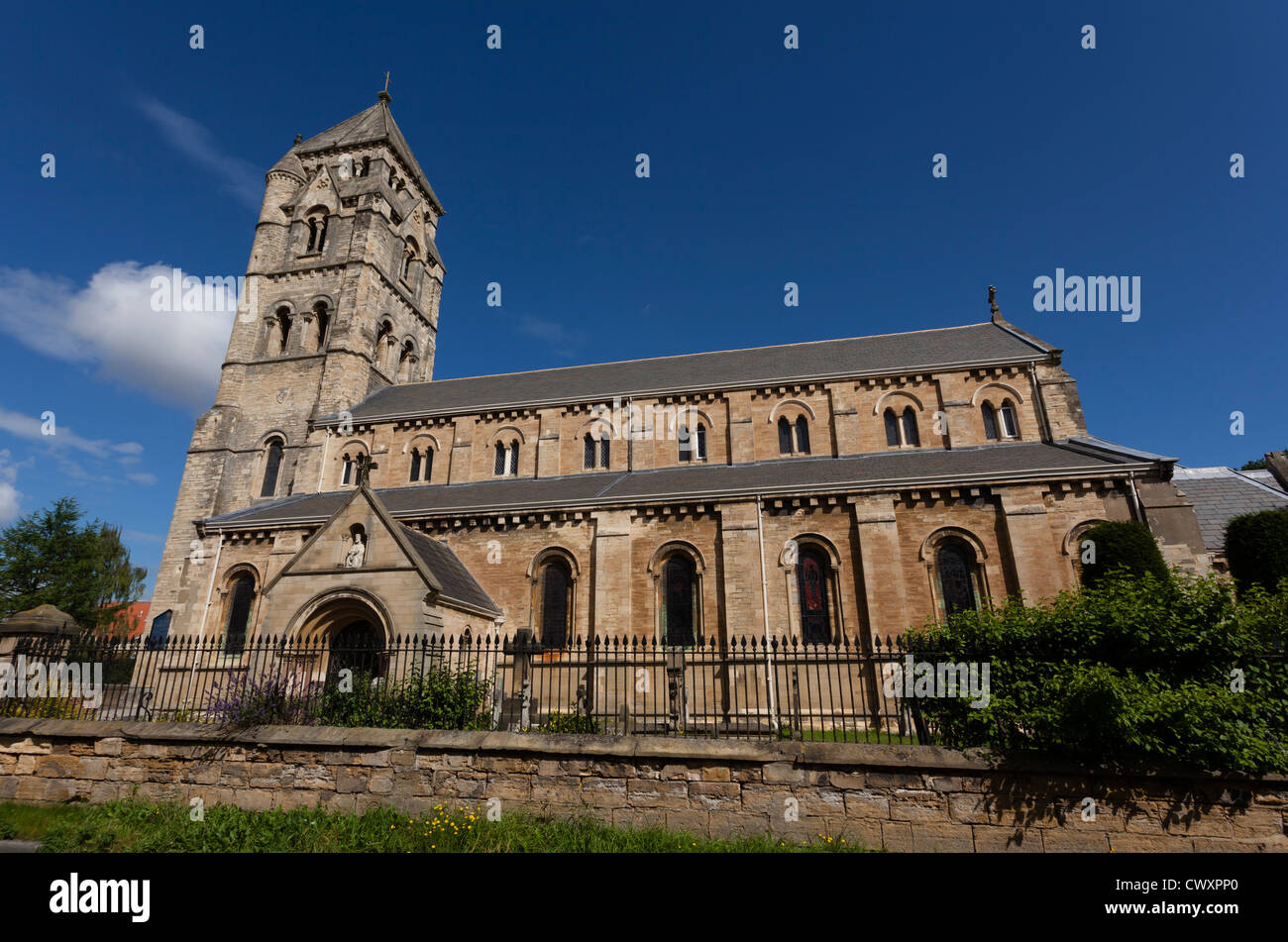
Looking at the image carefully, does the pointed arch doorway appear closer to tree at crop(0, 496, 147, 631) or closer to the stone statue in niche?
the stone statue in niche

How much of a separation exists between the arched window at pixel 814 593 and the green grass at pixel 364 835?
1023 cm

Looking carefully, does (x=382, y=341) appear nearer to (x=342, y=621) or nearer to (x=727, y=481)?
(x=342, y=621)

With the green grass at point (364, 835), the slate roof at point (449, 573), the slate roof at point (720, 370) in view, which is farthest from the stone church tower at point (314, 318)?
the green grass at point (364, 835)

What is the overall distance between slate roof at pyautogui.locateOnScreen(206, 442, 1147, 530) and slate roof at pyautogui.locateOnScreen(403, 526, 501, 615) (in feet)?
6.19

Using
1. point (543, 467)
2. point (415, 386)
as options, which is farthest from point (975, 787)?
point (415, 386)

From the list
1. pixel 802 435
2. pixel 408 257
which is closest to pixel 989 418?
pixel 802 435

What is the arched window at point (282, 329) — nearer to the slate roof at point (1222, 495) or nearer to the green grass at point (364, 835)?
the green grass at point (364, 835)

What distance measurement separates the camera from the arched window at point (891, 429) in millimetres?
21562

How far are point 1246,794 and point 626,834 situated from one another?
7.13m

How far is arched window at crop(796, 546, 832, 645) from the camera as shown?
1709 centimetres

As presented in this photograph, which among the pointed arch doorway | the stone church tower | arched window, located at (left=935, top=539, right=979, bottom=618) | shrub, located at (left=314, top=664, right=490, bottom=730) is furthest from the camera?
the stone church tower

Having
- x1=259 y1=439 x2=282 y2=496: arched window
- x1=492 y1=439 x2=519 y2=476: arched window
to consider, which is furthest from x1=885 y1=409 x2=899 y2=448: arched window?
x1=259 y1=439 x2=282 y2=496: arched window

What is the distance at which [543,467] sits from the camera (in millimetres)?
23406

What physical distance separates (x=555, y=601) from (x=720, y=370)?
492 inches
